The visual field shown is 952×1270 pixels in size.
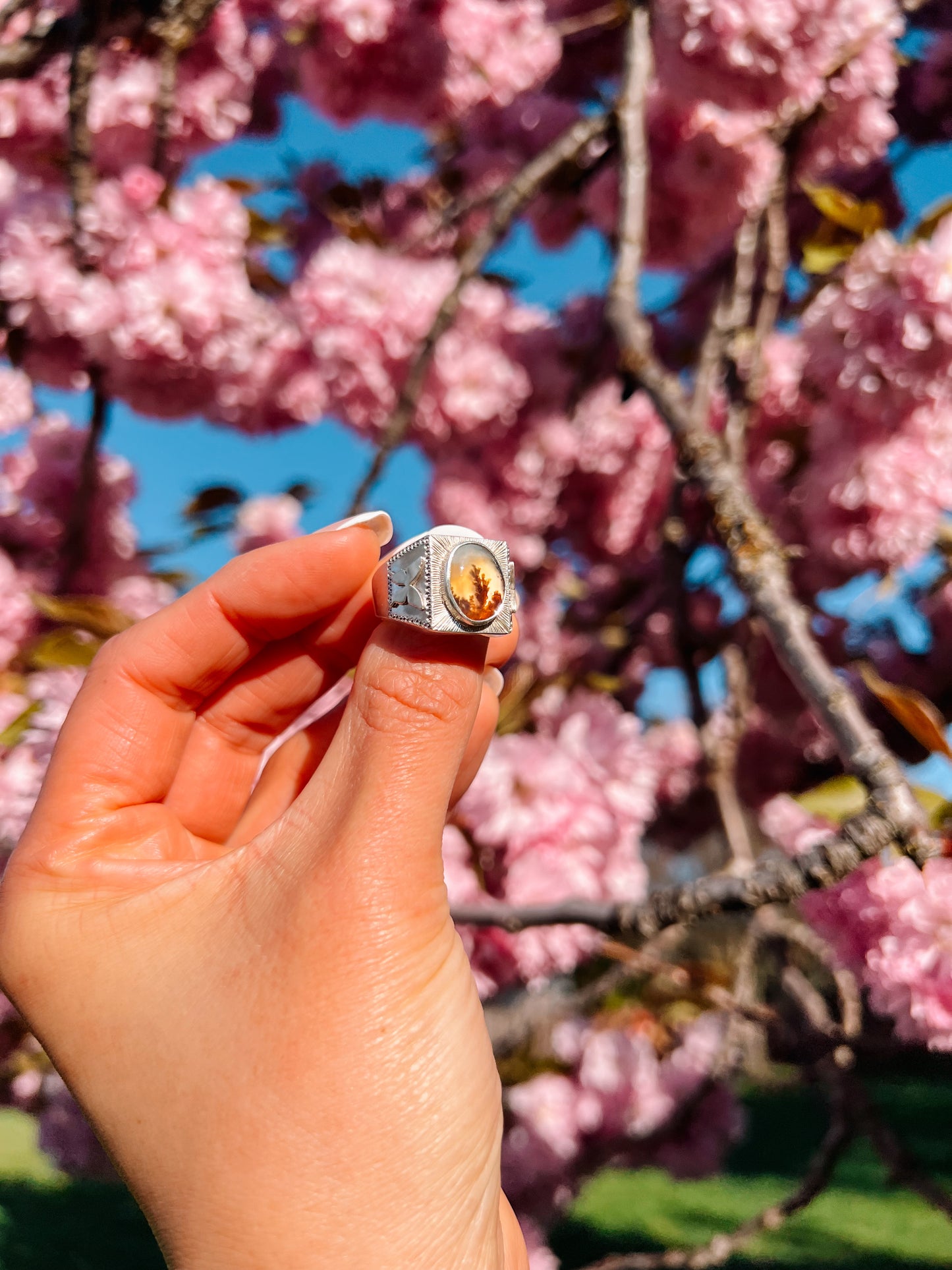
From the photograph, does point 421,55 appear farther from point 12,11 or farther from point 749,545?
point 749,545

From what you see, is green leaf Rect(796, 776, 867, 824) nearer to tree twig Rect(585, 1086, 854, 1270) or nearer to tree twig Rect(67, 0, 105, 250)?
tree twig Rect(585, 1086, 854, 1270)

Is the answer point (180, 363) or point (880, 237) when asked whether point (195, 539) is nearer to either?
point (180, 363)

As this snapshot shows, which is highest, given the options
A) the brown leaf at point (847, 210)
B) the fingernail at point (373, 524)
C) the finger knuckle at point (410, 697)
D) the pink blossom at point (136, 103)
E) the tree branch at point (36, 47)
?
the pink blossom at point (136, 103)

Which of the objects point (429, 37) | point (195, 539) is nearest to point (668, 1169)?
point (195, 539)

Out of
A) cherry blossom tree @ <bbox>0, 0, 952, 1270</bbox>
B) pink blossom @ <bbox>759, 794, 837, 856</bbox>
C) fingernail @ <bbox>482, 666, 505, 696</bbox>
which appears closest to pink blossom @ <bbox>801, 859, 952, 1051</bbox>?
cherry blossom tree @ <bbox>0, 0, 952, 1270</bbox>

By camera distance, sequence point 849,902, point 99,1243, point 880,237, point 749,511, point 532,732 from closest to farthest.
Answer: point 749,511 → point 849,902 → point 880,237 → point 532,732 → point 99,1243

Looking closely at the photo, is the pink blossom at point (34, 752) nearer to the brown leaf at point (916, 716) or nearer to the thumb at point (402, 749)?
the thumb at point (402, 749)

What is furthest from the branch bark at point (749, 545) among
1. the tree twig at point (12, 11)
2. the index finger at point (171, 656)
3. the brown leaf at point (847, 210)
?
the tree twig at point (12, 11)
